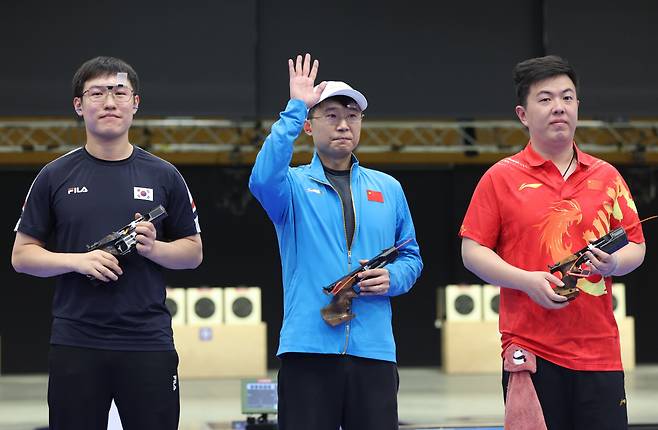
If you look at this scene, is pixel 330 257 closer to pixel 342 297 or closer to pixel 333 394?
pixel 342 297

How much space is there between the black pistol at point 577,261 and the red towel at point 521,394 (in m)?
0.19

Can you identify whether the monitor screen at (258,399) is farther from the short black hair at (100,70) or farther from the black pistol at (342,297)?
the short black hair at (100,70)

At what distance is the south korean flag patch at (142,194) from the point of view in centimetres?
279

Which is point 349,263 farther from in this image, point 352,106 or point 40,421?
point 40,421

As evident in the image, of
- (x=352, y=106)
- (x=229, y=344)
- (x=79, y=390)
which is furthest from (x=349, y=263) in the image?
(x=229, y=344)

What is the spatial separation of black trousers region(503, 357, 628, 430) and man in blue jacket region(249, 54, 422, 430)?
45cm

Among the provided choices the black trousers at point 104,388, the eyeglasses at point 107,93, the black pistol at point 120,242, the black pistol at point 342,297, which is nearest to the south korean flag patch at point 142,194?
the black pistol at point 120,242

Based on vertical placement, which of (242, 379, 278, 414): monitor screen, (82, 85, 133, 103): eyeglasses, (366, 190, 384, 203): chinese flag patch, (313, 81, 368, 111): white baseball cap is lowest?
(242, 379, 278, 414): monitor screen

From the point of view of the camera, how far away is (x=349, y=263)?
2.91 metres

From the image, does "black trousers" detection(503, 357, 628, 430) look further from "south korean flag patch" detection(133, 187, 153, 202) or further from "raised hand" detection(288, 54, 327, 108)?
"south korean flag patch" detection(133, 187, 153, 202)

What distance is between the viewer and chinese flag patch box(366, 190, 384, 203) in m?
3.01

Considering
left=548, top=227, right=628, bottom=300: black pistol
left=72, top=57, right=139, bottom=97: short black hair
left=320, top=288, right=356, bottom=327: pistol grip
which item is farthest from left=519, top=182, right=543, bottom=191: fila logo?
→ left=72, top=57, right=139, bottom=97: short black hair

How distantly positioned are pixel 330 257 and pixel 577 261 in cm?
69

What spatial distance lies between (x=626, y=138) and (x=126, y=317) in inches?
361
